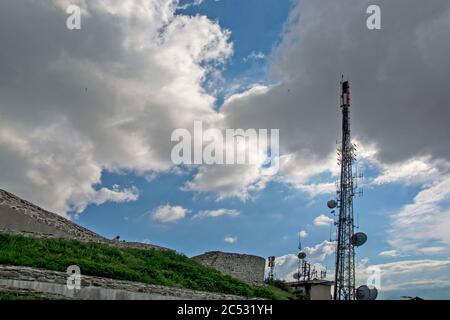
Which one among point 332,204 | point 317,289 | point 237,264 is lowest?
point 317,289

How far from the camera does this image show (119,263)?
19.0 m

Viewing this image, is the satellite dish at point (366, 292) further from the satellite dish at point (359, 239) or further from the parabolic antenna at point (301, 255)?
the parabolic antenna at point (301, 255)

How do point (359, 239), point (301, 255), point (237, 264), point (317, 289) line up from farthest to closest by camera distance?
1. point (301, 255)
2. point (317, 289)
3. point (237, 264)
4. point (359, 239)

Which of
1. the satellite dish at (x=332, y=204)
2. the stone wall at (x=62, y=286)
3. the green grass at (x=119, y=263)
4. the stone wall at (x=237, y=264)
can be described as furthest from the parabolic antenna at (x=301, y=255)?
the stone wall at (x=62, y=286)

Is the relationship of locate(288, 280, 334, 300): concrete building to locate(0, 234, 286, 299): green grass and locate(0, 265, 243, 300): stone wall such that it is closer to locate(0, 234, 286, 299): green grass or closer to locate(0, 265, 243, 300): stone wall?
locate(0, 234, 286, 299): green grass

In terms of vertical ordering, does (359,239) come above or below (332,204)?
below

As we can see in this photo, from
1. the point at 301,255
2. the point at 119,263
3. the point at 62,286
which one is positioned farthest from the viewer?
the point at 301,255

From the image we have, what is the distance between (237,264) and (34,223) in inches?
595

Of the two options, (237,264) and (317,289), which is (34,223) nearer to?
(237,264)

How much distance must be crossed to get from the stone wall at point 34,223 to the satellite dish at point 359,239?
14169 millimetres

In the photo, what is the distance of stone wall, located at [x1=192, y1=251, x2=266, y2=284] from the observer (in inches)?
1223

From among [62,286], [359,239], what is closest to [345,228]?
[359,239]

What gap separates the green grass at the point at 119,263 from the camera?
15.8m
